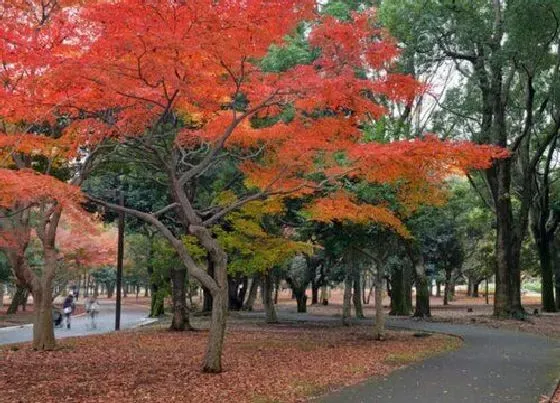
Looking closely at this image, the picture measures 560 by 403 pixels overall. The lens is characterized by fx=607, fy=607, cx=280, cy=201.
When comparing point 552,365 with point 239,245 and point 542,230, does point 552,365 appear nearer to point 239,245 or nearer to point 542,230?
point 239,245

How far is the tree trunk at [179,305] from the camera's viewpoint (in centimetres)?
2081

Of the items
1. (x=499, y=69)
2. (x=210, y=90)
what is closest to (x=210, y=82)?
(x=210, y=90)

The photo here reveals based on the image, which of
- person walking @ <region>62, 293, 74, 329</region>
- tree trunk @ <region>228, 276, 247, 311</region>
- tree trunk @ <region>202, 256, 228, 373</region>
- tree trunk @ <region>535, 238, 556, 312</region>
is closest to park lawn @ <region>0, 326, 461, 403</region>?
tree trunk @ <region>202, 256, 228, 373</region>

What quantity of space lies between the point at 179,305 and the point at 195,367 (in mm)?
A: 9742

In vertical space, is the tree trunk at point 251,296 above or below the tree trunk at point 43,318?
below

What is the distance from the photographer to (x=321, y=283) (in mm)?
42438

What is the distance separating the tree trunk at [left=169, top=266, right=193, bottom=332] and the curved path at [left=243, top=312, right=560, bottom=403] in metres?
9.67

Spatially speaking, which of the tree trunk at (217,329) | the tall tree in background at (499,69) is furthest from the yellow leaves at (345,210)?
the tall tree in background at (499,69)

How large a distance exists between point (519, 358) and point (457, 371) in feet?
9.11

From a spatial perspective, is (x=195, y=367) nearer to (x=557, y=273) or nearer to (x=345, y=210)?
(x=345, y=210)

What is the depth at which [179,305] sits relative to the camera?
21.0 m

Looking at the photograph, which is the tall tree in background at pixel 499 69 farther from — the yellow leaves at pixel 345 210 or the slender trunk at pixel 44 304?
the slender trunk at pixel 44 304

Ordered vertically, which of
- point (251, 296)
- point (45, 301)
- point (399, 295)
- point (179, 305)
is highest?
point (45, 301)

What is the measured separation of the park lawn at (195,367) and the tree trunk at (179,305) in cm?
206
